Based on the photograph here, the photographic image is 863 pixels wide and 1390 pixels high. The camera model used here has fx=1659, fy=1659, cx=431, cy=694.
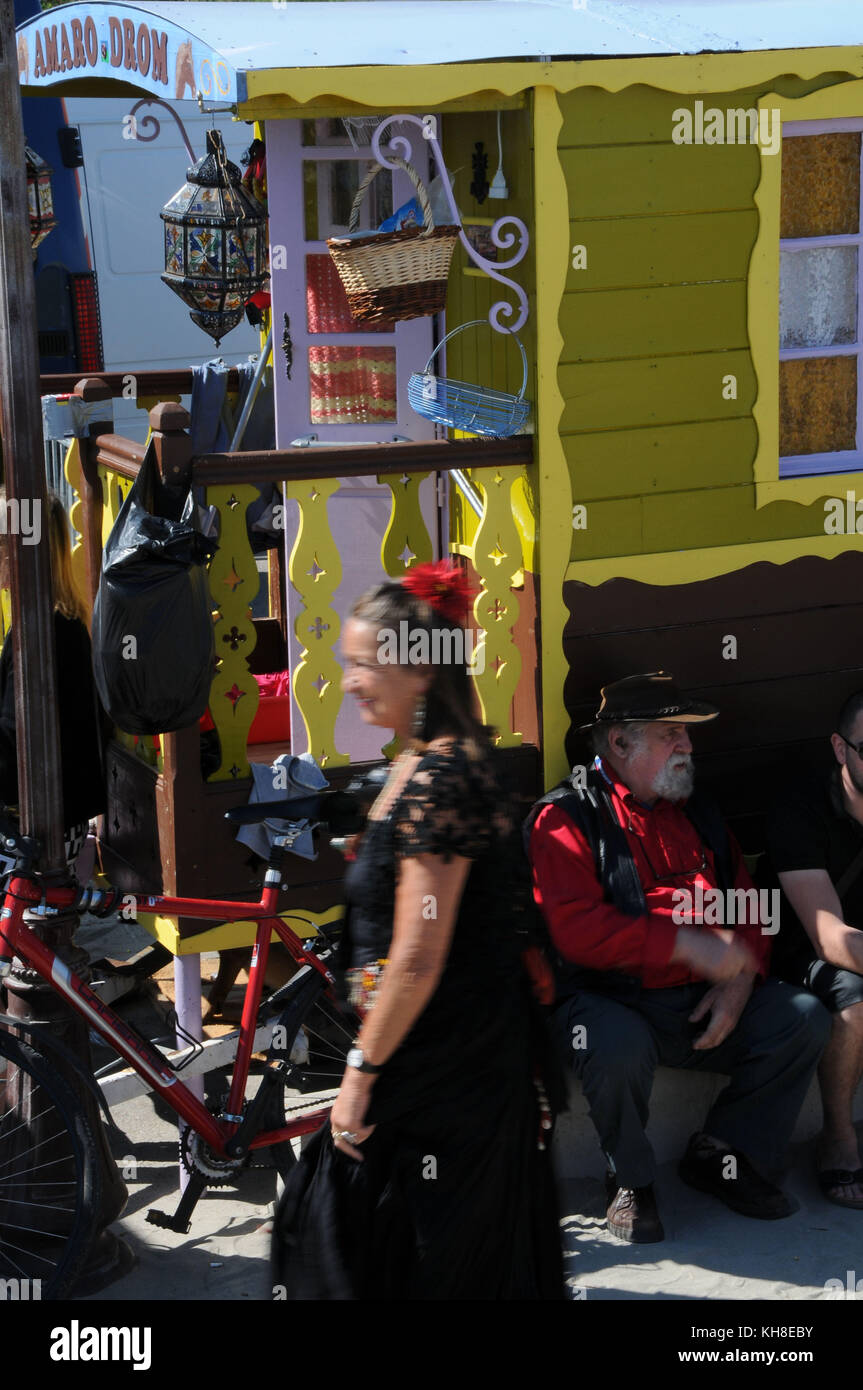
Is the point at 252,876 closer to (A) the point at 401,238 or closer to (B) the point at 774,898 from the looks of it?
(B) the point at 774,898

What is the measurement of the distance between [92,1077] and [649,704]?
1.76m

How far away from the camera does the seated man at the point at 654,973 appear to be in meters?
4.26

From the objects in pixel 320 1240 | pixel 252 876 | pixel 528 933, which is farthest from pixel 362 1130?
pixel 252 876

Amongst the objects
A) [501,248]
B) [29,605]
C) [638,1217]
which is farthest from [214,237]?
[638,1217]

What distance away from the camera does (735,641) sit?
5203mm

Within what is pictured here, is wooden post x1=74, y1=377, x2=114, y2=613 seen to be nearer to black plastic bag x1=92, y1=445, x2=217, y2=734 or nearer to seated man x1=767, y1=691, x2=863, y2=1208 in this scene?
black plastic bag x1=92, y1=445, x2=217, y2=734

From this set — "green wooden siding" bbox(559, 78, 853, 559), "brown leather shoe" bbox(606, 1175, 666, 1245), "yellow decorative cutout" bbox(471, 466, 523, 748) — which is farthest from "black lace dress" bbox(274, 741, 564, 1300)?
"green wooden siding" bbox(559, 78, 853, 559)

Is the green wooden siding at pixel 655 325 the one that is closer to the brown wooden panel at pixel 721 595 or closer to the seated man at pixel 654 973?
the brown wooden panel at pixel 721 595

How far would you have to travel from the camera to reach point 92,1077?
4.14 meters

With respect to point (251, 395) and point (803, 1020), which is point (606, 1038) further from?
point (251, 395)

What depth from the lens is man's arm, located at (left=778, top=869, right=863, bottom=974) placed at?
447 cm

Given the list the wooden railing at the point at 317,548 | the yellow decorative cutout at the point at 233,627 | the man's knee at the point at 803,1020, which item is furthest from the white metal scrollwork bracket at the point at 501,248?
the man's knee at the point at 803,1020

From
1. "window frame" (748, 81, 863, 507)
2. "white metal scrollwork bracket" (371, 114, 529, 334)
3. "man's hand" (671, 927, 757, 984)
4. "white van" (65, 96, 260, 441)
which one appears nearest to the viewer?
"man's hand" (671, 927, 757, 984)

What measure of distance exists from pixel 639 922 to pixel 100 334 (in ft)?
27.2
